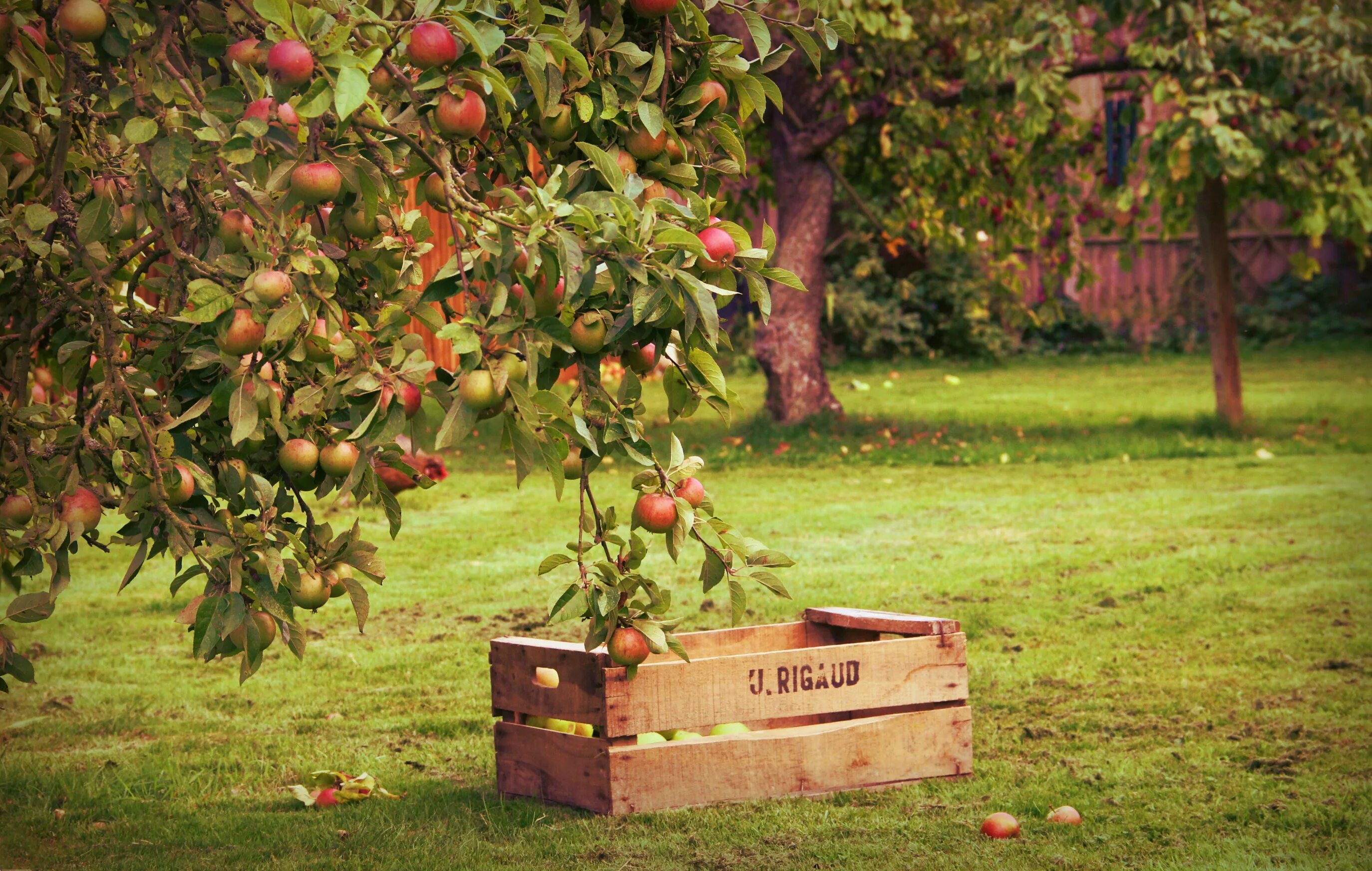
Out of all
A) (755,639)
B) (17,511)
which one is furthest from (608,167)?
(755,639)

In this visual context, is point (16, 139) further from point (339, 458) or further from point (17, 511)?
point (339, 458)

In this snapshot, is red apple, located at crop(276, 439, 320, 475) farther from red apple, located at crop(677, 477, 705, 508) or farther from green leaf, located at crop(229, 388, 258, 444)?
red apple, located at crop(677, 477, 705, 508)

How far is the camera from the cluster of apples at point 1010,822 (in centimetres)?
307

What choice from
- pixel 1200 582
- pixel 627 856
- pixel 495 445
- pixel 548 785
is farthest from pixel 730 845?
pixel 495 445

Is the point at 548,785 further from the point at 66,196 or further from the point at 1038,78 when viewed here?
the point at 1038,78

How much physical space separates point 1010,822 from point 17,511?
2293 mm

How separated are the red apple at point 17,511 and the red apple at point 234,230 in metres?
0.68

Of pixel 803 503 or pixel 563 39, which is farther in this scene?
pixel 803 503

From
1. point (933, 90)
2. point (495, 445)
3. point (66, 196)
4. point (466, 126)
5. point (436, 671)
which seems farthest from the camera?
point (495, 445)

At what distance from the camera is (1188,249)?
729 inches

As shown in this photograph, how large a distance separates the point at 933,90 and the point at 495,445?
4589 mm

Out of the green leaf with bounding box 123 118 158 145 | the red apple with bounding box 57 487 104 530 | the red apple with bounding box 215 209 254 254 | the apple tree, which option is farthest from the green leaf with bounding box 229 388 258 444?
the red apple with bounding box 57 487 104 530

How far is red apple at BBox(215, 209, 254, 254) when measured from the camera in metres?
2.28

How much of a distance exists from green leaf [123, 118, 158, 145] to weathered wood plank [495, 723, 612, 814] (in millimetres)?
1845
